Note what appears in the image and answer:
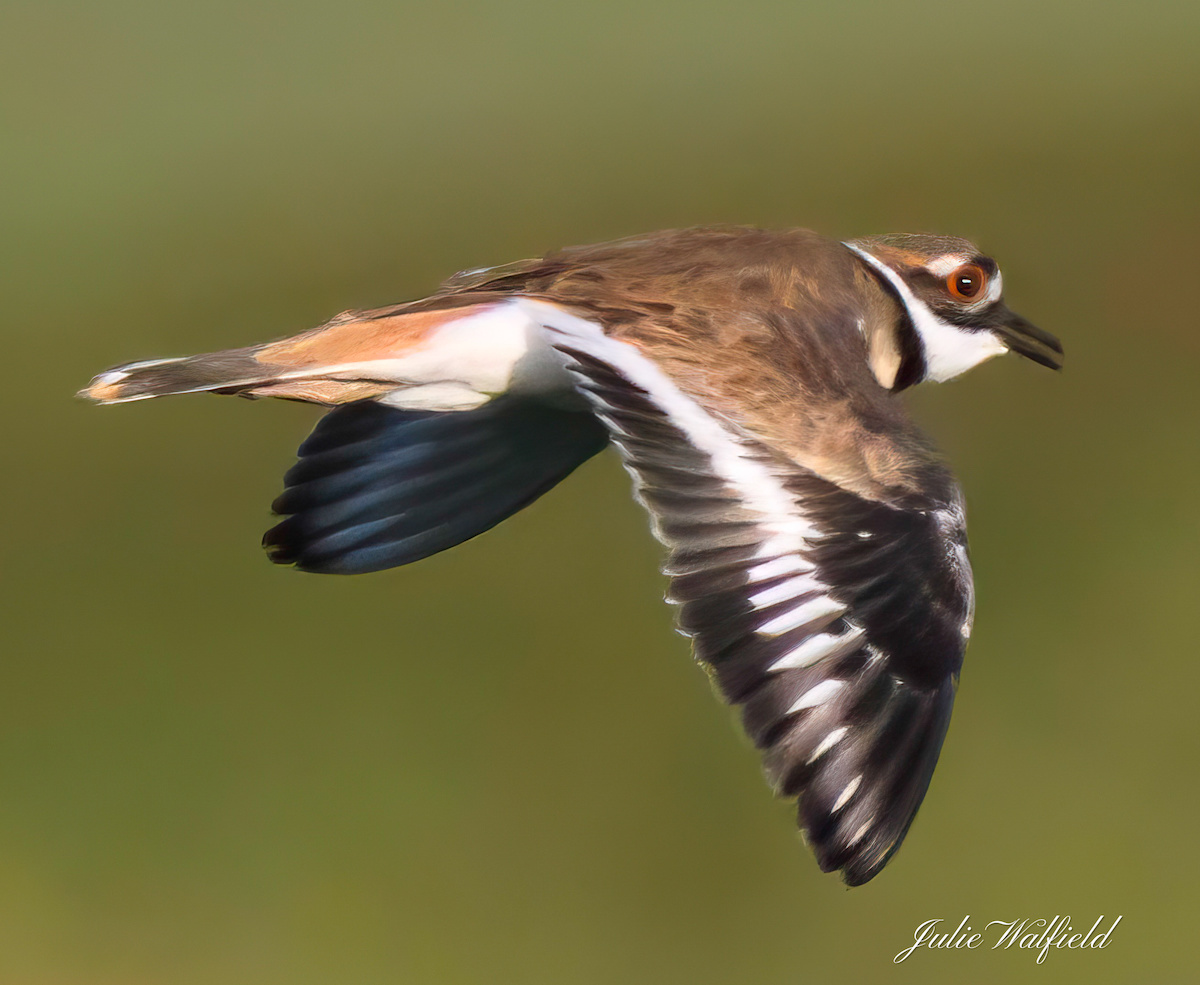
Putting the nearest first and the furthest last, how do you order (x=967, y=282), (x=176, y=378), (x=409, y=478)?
(x=176, y=378) → (x=967, y=282) → (x=409, y=478)

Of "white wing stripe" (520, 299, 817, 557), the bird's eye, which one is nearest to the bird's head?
the bird's eye

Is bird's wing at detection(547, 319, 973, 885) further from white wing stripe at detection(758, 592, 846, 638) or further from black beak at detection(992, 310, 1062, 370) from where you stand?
black beak at detection(992, 310, 1062, 370)

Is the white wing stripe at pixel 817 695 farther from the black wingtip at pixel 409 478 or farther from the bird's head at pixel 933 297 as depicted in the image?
the black wingtip at pixel 409 478

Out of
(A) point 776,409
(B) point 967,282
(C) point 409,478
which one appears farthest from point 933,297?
(C) point 409,478

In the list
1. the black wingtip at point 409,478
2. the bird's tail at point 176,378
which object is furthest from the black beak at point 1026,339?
the bird's tail at point 176,378

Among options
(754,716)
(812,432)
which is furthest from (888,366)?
(754,716)

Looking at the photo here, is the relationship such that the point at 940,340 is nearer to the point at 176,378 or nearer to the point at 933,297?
the point at 933,297

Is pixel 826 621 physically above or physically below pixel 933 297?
below
